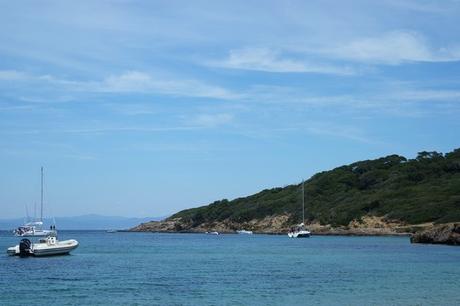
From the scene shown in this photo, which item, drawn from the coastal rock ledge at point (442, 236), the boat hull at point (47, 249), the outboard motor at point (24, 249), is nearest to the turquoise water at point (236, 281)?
the boat hull at point (47, 249)

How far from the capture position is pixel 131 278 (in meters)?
59.6

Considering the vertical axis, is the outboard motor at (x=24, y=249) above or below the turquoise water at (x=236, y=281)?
above

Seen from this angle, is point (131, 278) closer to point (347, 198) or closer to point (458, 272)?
point (458, 272)

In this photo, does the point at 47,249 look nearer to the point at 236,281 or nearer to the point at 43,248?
the point at 43,248

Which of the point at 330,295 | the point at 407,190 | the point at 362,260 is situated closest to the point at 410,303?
the point at 330,295

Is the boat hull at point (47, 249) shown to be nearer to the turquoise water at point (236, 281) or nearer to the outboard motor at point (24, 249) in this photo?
the outboard motor at point (24, 249)

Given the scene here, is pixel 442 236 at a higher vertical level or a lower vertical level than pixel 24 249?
lower

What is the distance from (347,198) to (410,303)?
511 feet

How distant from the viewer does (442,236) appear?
114m

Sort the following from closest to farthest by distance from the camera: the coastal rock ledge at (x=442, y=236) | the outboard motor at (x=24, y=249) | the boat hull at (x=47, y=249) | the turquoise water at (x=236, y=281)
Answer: the turquoise water at (x=236, y=281) < the boat hull at (x=47, y=249) < the outboard motor at (x=24, y=249) < the coastal rock ledge at (x=442, y=236)

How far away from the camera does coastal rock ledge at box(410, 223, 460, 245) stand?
11194 cm

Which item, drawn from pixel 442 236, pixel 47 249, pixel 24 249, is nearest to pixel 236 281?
pixel 47 249

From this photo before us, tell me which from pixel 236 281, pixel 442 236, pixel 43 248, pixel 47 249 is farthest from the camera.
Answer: pixel 442 236

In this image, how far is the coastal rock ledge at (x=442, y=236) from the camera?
112 metres
